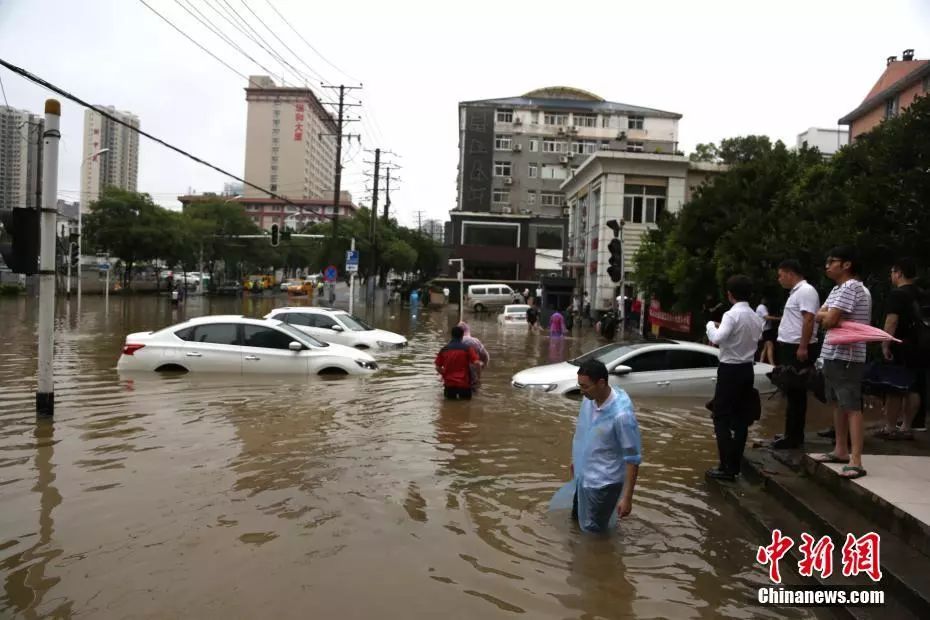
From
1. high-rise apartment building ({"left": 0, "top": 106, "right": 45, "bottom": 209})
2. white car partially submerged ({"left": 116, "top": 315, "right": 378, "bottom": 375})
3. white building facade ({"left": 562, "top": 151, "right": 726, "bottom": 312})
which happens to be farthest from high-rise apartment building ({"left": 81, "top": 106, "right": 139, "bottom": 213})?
white car partially submerged ({"left": 116, "top": 315, "right": 378, "bottom": 375})

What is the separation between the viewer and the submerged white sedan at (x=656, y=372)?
38.3 feet

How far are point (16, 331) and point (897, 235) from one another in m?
22.7

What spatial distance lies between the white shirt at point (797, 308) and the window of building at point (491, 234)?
189ft

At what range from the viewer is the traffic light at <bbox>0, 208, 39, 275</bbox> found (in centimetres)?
886

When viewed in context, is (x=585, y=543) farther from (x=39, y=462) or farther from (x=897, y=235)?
(x=897, y=235)

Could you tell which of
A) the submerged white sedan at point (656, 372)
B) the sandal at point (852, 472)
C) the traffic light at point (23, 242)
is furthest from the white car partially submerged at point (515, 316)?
the sandal at point (852, 472)

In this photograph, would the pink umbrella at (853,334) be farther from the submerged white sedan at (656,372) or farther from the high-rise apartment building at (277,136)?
the high-rise apartment building at (277,136)

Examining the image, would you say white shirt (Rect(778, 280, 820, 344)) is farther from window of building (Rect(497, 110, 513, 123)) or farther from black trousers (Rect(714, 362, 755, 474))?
window of building (Rect(497, 110, 513, 123))

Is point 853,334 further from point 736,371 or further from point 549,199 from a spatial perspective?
point 549,199

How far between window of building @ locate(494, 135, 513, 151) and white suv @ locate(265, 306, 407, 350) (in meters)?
55.1

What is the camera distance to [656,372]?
1187 centimetres

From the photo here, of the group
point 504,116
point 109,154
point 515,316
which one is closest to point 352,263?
point 515,316

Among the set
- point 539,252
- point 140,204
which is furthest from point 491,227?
point 140,204

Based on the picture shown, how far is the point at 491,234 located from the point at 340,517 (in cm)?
5957
